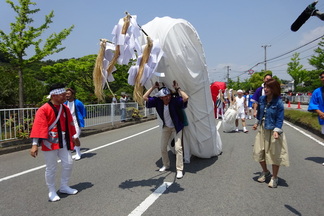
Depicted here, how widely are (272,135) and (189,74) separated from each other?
1.75 meters

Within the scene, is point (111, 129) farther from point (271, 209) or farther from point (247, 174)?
point (271, 209)

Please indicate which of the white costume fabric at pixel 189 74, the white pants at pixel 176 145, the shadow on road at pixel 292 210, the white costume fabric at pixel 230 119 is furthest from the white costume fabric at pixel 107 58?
the white costume fabric at pixel 230 119

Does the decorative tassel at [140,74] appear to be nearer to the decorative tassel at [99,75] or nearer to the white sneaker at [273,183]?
the decorative tassel at [99,75]

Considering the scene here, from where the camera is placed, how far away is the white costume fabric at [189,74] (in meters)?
4.43

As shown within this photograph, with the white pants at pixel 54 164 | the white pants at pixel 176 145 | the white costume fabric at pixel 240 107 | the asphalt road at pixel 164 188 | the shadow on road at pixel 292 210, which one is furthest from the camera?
the white costume fabric at pixel 240 107

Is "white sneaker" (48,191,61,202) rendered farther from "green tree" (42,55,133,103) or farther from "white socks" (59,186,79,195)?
"green tree" (42,55,133,103)

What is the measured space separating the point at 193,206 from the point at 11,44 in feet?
36.1

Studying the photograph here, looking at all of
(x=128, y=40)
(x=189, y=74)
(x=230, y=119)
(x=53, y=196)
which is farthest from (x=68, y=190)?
(x=230, y=119)

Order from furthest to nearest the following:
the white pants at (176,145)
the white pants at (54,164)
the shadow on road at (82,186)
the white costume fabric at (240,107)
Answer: the white costume fabric at (240,107)
the white pants at (176,145)
the shadow on road at (82,186)
the white pants at (54,164)

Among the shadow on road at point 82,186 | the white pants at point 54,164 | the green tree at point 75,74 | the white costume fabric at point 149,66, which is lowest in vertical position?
the shadow on road at point 82,186

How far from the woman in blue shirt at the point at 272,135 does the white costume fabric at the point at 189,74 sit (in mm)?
1244

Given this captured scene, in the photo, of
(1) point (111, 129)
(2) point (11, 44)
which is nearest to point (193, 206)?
(1) point (111, 129)

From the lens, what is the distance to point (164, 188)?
4.18 metres

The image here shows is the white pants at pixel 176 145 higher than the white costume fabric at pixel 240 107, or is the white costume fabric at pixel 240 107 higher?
the white costume fabric at pixel 240 107
